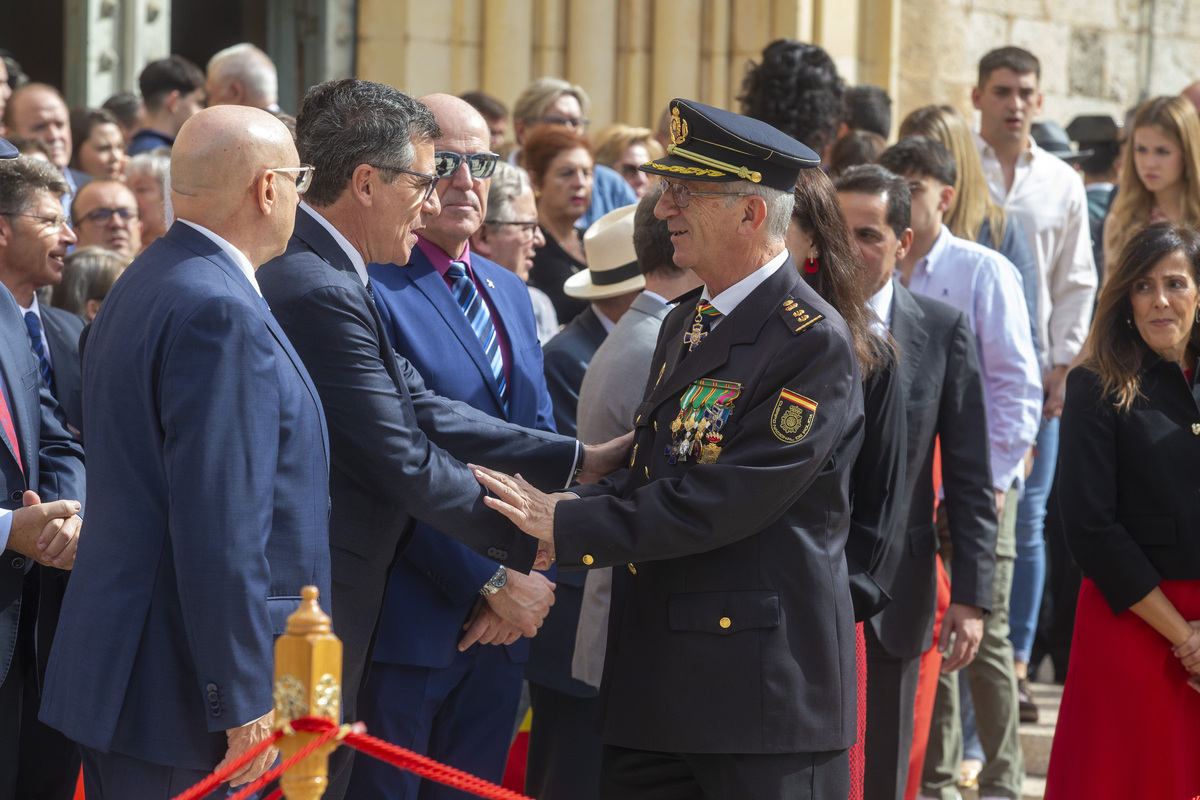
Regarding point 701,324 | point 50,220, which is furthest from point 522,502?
point 50,220

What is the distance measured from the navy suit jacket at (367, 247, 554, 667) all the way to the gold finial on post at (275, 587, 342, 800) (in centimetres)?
109

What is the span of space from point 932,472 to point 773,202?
1398 mm

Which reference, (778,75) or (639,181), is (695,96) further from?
(778,75)

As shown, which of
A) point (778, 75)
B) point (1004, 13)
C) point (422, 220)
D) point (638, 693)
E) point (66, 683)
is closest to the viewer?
point (66, 683)

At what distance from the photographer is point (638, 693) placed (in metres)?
2.88

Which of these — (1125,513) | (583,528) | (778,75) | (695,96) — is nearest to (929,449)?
(1125,513)

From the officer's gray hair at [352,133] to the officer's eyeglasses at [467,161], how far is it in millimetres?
204

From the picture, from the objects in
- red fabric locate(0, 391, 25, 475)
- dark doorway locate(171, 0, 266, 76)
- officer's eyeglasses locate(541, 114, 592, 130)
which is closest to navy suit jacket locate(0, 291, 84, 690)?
red fabric locate(0, 391, 25, 475)

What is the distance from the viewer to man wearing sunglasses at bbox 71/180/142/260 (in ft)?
19.2

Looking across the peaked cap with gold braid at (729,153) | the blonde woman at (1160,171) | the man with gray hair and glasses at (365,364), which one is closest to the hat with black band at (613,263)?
the man with gray hair and glasses at (365,364)

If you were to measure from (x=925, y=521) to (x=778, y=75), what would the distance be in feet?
10.1

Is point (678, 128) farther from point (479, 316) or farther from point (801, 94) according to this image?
point (801, 94)

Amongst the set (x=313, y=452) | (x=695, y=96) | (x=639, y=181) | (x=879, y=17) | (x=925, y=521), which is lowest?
(x=925, y=521)

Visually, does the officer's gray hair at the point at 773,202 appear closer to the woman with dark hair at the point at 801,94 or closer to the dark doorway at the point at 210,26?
the woman with dark hair at the point at 801,94
